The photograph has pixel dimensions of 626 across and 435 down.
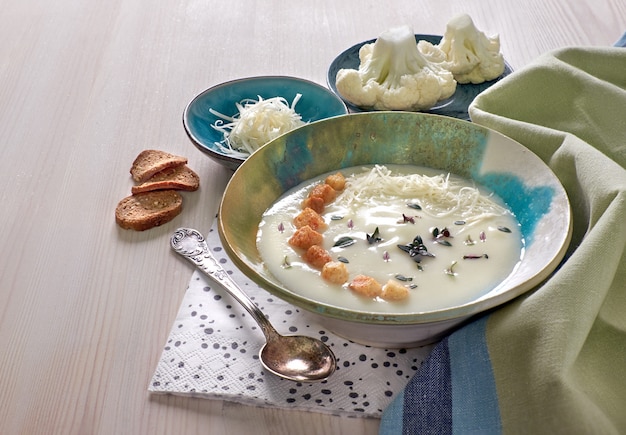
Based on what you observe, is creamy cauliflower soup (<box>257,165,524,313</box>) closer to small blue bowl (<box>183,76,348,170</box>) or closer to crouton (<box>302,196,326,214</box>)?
crouton (<box>302,196,326,214</box>)

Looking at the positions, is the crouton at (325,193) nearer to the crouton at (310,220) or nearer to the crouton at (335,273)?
the crouton at (310,220)

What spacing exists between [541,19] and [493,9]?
179 millimetres

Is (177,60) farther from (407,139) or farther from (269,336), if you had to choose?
(269,336)

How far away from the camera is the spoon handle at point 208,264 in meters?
1.24

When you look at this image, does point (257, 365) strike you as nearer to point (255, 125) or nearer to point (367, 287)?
point (367, 287)

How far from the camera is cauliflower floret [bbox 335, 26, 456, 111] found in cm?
173

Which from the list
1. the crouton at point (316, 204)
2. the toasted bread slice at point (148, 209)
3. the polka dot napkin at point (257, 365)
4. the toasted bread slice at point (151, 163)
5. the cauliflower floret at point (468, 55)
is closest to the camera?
the polka dot napkin at point (257, 365)

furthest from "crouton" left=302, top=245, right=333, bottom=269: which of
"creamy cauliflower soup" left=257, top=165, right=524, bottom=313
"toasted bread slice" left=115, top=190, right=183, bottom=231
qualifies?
"toasted bread slice" left=115, top=190, right=183, bottom=231

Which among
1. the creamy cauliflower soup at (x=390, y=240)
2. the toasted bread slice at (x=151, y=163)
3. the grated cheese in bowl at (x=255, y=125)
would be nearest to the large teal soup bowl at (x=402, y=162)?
the creamy cauliflower soup at (x=390, y=240)

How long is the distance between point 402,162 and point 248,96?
51 cm

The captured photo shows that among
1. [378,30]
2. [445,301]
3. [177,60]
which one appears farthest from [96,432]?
[378,30]

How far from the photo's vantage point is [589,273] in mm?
1105

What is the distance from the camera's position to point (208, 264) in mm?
1400

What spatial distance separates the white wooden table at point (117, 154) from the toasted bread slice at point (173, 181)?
0.03 meters
